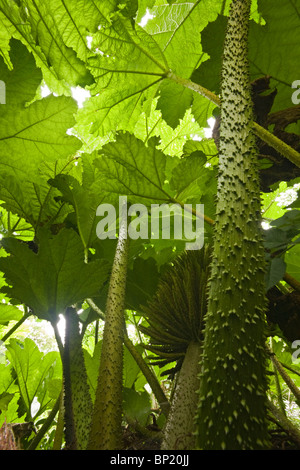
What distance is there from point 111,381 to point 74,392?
171 mm

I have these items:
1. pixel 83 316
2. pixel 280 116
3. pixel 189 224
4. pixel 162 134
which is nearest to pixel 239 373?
pixel 189 224

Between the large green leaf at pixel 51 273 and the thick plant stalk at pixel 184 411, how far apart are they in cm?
28

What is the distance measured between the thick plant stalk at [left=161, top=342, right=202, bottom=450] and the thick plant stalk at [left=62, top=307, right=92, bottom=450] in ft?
0.55

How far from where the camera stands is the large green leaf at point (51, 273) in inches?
29.6

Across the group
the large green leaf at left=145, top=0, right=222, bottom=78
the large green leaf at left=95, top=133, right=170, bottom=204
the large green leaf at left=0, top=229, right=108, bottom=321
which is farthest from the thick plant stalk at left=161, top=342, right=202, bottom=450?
the large green leaf at left=145, top=0, right=222, bottom=78

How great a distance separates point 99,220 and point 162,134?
0.82 metres

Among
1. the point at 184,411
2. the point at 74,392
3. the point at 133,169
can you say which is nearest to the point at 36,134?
the point at 133,169

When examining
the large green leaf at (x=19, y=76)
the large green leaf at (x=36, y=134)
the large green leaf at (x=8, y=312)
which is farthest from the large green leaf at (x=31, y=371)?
the large green leaf at (x=19, y=76)

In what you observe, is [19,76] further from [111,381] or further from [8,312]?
[8,312]

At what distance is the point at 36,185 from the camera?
1074 mm

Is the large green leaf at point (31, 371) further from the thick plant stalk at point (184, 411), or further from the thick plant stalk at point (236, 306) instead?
the thick plant stalk at point (236, 306)

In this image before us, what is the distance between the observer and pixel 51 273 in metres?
0.77

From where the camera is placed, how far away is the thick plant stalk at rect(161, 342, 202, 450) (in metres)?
0.53

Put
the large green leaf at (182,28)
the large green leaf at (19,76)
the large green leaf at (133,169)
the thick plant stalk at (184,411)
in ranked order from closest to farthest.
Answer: the thick plant stalk at (184,411)
the large green leaf at (19,76)
the large green leaf at (133,169)
the large green leaf at (182,28)
